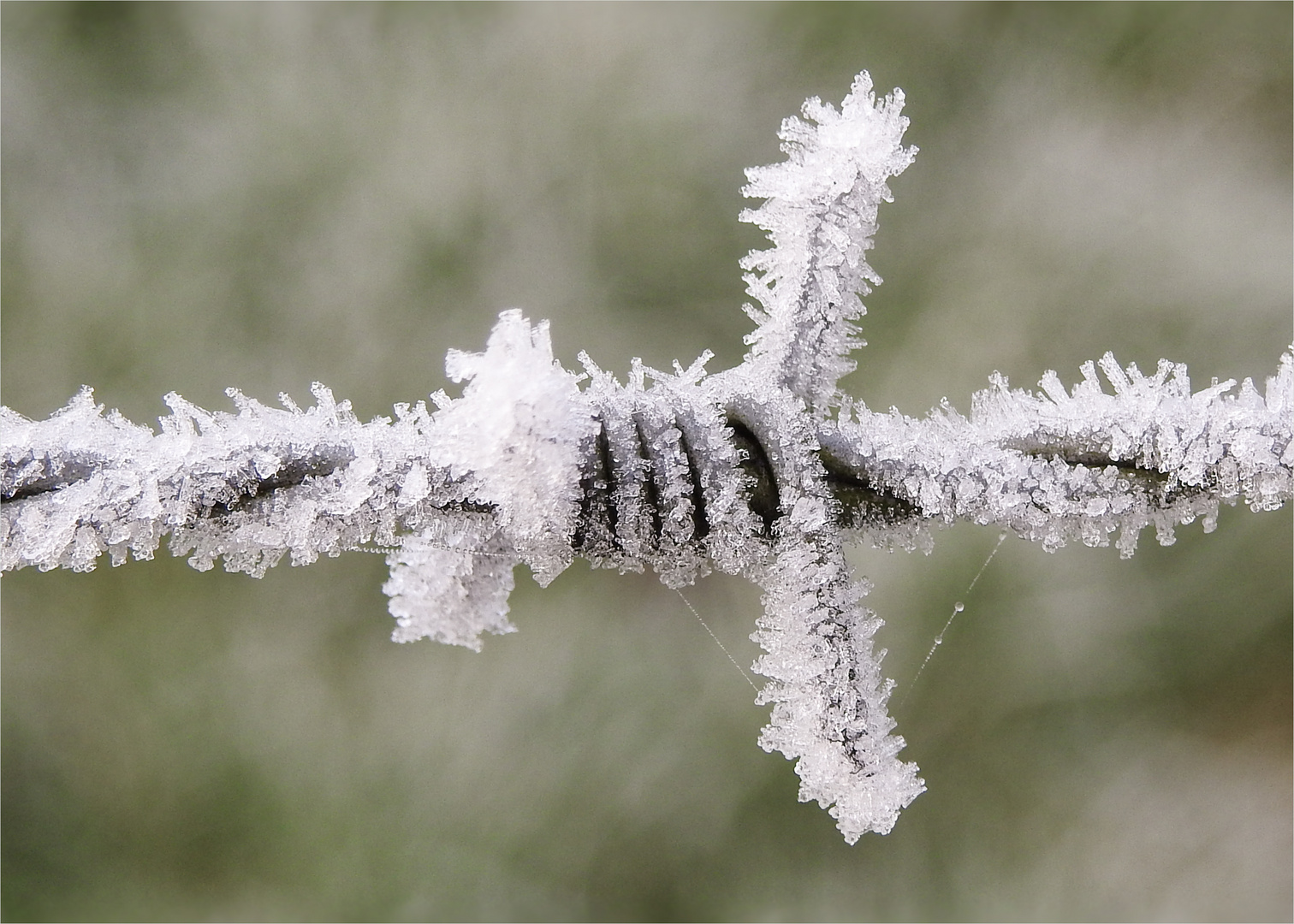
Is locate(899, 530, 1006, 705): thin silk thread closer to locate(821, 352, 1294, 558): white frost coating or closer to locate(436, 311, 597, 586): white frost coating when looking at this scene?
locate(821, 352, 1294, 558): white frost coating

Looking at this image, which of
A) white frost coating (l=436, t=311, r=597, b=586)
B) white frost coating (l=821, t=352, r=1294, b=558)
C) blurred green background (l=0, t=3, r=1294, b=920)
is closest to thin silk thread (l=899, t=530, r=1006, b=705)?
blurred green background (l=0, t=3, r=1294, b=920)

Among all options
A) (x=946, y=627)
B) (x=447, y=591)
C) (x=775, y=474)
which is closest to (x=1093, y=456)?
(x=775, y=474)

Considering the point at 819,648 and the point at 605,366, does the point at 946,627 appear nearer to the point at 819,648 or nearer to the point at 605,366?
the point at 605,366

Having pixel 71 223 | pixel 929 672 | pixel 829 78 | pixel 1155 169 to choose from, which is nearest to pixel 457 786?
pixel 929 672

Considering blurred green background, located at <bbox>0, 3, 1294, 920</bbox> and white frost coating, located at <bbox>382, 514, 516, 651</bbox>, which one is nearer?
white frost coating, located at <bbox>382, 514, 516, 651</bbox>

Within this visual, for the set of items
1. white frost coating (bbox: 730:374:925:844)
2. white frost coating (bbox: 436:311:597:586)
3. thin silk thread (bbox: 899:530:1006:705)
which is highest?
thin silk thread (bbox: 899:530:1006:705)

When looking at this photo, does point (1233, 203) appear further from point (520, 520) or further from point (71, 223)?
point (71, 223)

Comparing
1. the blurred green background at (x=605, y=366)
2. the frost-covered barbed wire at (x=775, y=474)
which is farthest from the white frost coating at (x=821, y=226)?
the blurred green background at (x=605, y=366)
